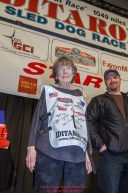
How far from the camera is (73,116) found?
1.15 metres

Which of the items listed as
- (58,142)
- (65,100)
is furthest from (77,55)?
(58,142)

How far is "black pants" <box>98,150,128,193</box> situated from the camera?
4.46 ft

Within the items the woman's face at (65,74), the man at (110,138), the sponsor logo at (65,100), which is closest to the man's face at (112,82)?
the man at (110,138)

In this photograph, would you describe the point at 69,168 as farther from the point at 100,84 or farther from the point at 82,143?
the point at 100,84

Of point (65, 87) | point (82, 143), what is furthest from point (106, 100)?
point (82, 143)

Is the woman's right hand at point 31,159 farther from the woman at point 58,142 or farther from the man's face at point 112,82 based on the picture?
the man's face at point 112,82

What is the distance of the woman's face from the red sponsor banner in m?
Result: 0.83

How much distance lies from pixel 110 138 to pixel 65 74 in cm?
54

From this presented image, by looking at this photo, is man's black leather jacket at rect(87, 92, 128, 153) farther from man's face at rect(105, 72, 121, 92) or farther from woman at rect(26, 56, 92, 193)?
woman at rect(26, 56, 92, 193)

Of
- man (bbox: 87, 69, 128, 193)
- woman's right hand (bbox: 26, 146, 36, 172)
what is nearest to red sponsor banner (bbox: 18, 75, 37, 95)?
man (bbox: 87, 69, 128, 193)

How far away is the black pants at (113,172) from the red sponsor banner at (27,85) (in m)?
0.97

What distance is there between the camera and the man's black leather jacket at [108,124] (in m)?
1.44

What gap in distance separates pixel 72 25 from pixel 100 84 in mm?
812

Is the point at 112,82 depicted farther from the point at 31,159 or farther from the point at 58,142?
the point at 31,159
